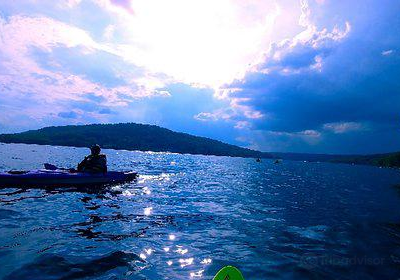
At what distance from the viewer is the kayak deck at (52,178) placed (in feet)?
76.3

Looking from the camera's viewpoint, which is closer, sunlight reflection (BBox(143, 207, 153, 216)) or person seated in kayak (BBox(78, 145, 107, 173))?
sunlight reflection (BBox(143, 207, 153, 216))

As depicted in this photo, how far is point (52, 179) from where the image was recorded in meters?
25.0

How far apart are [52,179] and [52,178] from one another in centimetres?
9

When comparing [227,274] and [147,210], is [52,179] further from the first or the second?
[227,274]

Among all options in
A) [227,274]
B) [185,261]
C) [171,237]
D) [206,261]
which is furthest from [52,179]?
[227,274]

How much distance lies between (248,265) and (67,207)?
12052 millimetres

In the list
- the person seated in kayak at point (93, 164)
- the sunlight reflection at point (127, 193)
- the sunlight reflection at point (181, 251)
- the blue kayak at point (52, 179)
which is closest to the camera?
the sunlight reflection at point (181, 251)

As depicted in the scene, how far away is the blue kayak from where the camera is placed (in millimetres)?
23250

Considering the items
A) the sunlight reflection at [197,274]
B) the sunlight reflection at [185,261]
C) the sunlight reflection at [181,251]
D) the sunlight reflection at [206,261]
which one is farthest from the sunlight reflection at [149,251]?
the sunlight reflection at [197,274]

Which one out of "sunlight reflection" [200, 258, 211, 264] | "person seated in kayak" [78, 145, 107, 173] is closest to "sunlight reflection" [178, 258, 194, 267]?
"sunlight reflection" [200, 258, 211, 264]

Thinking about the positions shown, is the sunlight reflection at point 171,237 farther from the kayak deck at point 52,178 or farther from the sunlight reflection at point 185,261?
A: the kayak deck at point 52,178

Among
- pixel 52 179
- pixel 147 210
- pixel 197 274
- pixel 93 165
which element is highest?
pixel 93 165

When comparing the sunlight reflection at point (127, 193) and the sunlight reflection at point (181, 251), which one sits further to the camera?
the sunlight reflection at point (127, 193)

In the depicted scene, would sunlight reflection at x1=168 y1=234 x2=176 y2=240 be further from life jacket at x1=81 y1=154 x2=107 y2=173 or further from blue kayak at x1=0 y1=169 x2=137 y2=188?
life jacket at x1=81 y1=154 x2=107 y2=173
